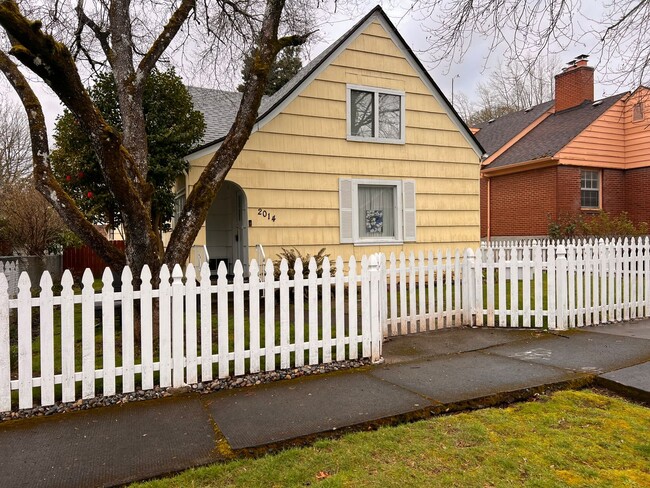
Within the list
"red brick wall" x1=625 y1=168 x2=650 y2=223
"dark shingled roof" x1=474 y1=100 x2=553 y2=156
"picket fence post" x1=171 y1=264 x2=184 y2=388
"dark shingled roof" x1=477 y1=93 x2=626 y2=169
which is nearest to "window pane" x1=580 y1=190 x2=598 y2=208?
"red brick wall" x1=625 y1=168 x2=650 y2=223

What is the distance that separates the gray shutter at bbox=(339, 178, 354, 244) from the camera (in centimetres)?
1056

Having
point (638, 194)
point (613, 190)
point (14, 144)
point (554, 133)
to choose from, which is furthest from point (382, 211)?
point (14, 144)

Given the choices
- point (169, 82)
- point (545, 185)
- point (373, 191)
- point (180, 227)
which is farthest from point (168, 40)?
point (545, 185)

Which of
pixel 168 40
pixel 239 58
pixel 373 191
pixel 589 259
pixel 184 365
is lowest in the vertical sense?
pixel 184 365

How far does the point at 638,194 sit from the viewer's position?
1684cm

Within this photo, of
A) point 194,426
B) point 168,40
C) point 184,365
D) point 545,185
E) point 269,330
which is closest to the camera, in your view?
point 194,426

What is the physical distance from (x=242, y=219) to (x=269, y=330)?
5694mm

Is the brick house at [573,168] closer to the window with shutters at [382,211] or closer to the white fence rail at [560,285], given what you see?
the window with shutters at [382,211]

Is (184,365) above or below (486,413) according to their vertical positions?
above

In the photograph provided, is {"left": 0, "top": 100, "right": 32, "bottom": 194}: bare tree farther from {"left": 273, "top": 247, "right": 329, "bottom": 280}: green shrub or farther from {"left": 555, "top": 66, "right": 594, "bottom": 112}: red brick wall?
{"left": 555, "top": 66, "right": 594, "bottom": 112}: red brick wall

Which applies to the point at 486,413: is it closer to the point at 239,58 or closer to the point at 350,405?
the point at 350,405

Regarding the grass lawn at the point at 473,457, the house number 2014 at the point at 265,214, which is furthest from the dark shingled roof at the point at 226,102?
the grass lawn at the point at 473,457

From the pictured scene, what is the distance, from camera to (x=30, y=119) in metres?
5.36

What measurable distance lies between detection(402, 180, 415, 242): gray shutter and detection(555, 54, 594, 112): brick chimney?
12.3 metres
